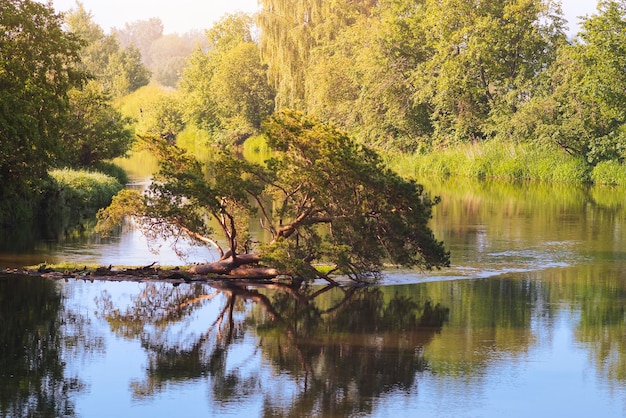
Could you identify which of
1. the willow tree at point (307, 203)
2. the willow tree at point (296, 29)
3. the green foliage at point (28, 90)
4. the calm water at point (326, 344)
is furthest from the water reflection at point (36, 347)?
the willow tree at point (296, 29)

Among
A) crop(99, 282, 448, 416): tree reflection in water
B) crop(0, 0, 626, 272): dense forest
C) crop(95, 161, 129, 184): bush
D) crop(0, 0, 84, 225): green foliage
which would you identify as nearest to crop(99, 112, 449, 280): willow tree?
crop(99, 282, 448, 416): tree reflection in water

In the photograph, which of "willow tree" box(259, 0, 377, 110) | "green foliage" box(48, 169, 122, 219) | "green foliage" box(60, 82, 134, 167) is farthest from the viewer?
"willow tree" box(259, 0, 377, 110)

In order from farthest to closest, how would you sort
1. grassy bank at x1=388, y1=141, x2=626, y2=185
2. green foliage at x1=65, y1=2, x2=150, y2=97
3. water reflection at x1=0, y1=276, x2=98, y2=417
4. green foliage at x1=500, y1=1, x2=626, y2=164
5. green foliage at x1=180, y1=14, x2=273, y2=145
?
green foliage at x1=65, y1=2, x2=150, y2=97 < green foliage at x1=180, y1=14, x2=273, y2=145 < grassy bank at x1=388, y1=141, x2=626, y2=185 < green foliage at x1=500, y1=1, x2=626, y2=164 < water reflection at x1=0, y1=276, x2=98, y2=417

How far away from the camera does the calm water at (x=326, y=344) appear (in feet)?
42.7

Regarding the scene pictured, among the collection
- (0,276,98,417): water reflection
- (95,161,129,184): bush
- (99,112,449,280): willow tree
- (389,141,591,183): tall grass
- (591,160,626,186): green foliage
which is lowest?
(0,276,98,417): water reflection

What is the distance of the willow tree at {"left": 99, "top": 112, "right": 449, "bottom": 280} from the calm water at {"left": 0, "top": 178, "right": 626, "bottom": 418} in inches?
30.8

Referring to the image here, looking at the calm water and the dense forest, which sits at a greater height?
the dense forest

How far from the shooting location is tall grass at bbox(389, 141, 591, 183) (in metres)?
54.0

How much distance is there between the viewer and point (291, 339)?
54.5 feet

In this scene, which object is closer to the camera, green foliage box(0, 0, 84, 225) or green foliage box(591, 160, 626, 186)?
green foliage box(0, 0, 84, 225)

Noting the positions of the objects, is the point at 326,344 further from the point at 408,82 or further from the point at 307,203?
the point at 408,82

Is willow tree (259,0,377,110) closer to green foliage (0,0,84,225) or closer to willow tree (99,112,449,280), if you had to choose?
green foliage (0,0,84,225)

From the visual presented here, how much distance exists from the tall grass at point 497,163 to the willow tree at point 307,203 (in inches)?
1322

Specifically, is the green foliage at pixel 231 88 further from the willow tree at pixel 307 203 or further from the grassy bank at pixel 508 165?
the willow tree at pixel 307 203
